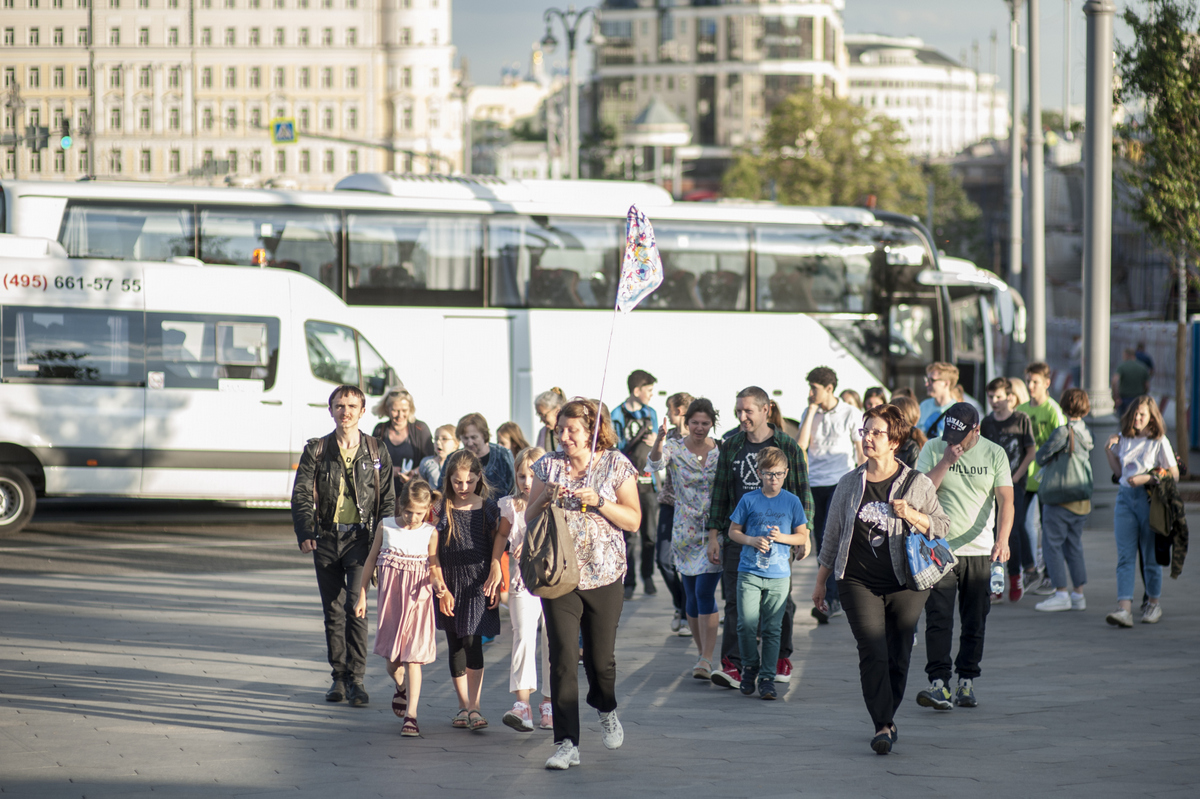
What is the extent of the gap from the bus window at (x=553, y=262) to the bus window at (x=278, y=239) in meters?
1.92

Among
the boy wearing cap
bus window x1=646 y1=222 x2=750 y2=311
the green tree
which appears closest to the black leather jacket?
the boy wearing cap

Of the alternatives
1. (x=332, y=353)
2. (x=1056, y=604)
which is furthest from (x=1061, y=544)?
(x=332, y=353)

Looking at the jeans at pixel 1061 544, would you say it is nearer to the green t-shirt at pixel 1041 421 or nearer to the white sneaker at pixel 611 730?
the green t-shirt at pixel 1041 421

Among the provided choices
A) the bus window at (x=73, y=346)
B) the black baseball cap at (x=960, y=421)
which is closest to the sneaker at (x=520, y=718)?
the black baseball cap at (x=960, y=421)

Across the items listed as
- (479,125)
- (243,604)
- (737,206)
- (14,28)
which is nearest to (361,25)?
(479,125)

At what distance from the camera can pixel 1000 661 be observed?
8.61m

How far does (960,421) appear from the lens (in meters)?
7.23

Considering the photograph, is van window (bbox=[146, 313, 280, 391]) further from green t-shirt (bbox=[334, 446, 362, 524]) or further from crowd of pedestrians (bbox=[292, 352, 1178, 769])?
green t-shirt (bbox=[334, 446, 362, 524])

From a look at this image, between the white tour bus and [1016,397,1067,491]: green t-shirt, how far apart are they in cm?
622

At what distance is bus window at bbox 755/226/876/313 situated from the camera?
57.1ft

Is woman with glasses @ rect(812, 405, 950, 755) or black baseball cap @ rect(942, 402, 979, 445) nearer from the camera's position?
woman with glasses @ rect(812, 405, 950, 755)

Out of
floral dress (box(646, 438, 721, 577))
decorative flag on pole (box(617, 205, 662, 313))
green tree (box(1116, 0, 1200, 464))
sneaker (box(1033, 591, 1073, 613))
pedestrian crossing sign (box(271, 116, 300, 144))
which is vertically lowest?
sneaker (box(1033, 591, 1073, 613))

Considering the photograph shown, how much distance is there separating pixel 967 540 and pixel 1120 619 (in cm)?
286

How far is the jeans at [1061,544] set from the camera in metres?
10.3
